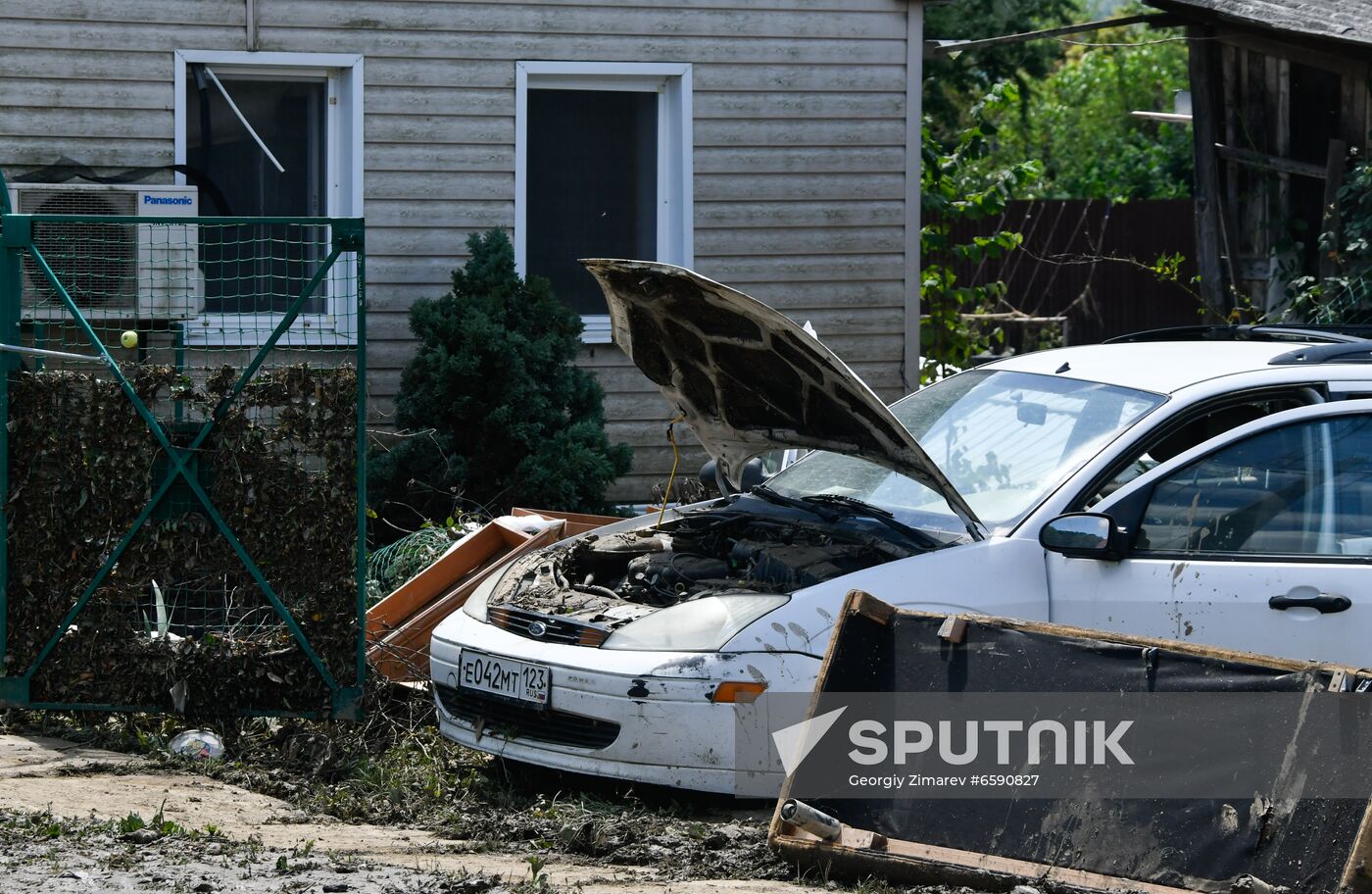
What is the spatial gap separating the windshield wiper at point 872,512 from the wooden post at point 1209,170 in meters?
6.53

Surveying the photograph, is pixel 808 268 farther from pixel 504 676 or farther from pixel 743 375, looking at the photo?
pixel 504 676

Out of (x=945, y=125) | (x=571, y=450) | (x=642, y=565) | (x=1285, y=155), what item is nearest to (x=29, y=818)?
(x=642, y=565)

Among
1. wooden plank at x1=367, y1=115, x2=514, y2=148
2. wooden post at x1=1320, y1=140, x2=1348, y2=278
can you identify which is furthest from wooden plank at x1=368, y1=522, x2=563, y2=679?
wooden post at x1=1320, y1=140, x2=1348, y2=278

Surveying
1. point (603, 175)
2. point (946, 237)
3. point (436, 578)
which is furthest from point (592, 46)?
point (436, 578)

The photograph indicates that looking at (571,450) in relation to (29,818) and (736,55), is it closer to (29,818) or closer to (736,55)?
(736,55)

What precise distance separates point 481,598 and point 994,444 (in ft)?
6.28

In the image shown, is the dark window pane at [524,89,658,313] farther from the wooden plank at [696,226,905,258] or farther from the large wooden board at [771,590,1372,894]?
the large wooden board at [771,590,1372,894]

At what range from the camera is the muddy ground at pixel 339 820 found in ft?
13.8

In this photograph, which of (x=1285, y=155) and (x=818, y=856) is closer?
(x=818, y=856)

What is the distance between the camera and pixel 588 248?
10.0 meters

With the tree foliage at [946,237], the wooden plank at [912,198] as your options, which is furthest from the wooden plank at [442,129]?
the tree foliage at [946,237]

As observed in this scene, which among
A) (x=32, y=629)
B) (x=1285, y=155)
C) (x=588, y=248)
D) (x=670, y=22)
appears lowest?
(x=32, y=629)

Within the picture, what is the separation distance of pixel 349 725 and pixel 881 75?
20.0 ft

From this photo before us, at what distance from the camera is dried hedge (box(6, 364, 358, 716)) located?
5805 millimetres
